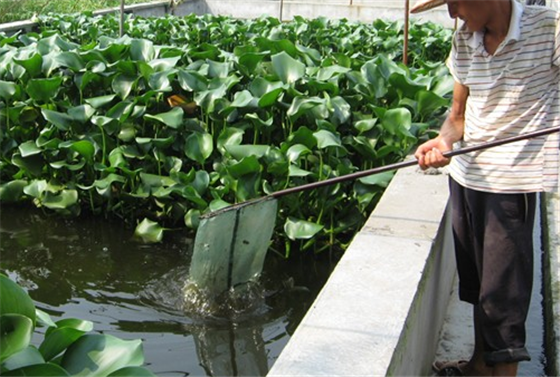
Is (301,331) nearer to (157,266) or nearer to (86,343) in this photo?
(86,343)

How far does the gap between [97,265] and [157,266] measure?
1.06 ft

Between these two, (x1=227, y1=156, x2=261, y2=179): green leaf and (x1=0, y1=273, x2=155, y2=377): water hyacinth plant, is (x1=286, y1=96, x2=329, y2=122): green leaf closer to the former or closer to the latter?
(x1=227, y1=156, x2=261, y2=179): green leaf

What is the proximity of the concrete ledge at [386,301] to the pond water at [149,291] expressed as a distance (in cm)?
76

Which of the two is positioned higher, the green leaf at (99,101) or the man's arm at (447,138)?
the man's arm at (447,138)

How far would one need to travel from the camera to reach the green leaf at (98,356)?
1.49 meters

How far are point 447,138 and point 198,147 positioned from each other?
2.11 m

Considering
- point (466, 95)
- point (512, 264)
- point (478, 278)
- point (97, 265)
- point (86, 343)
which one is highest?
point (466, 95)

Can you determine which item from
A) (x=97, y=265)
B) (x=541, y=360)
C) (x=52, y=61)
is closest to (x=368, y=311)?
(x=541, y=360)

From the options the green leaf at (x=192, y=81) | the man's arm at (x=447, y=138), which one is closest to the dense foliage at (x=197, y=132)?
the green leaf at (x=192, y=81)

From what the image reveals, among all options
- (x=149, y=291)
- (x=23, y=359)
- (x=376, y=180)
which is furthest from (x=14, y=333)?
(x=376, y=180)

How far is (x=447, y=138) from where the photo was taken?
2.59m

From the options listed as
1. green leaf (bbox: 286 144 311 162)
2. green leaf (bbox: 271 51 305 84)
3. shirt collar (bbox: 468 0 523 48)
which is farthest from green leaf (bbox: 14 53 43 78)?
shirt collar (bbox: 468 0 523 48)

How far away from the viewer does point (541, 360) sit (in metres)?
3.11

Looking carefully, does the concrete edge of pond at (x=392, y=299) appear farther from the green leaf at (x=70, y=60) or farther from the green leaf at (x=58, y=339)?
the green leaf at (x=70, y=60)
